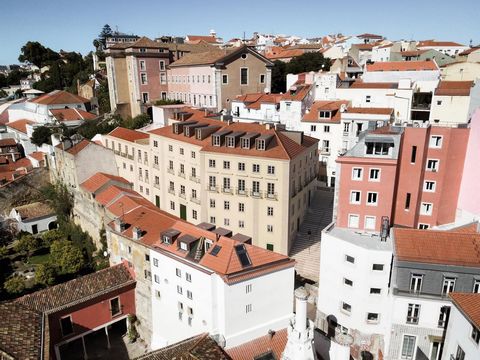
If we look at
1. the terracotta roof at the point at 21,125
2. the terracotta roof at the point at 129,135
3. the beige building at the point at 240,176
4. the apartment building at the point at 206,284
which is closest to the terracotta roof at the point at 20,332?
the apartment building at the point at 206,284

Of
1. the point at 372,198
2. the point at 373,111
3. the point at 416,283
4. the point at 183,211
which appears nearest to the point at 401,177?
the point at 372,198

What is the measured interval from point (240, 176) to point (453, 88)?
27762 millimetres

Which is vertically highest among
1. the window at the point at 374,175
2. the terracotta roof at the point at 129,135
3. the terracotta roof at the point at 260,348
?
the window at the point at 374,175

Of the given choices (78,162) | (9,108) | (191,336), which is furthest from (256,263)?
(9,108)

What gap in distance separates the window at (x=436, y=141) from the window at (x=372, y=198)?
20.1 feet

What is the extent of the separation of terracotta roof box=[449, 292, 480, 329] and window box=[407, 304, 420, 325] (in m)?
3.44

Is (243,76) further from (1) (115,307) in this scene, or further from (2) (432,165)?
(1) (115,307)

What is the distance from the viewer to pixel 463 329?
2142cm

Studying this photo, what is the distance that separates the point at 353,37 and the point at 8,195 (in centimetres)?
9234

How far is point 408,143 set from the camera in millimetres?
30641

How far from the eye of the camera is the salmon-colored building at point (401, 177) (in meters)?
30.2

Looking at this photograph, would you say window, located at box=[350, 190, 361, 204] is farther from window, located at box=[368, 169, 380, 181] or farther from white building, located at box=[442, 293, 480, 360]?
white building, located at box=[442, 293, 480, 360]

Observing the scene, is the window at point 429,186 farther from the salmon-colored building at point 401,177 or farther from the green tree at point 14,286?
the green tree at point 14,286

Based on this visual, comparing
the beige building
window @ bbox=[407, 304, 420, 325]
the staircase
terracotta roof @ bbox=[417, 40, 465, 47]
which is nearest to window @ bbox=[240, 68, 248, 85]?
the beige building
